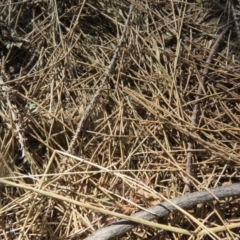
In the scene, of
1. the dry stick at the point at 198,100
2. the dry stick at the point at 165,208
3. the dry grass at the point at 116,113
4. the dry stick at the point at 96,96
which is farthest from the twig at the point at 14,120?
the dry stick at the point at 198,100

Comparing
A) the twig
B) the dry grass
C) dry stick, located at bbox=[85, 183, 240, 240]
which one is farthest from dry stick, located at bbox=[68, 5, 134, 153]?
dry stick, located at bbox=[85, 183, 240, 240]

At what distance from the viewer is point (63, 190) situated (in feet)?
4.94

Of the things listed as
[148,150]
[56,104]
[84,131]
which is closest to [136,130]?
[148,150]

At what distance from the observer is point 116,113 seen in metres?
1.68

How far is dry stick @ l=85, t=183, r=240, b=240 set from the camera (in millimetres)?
1368

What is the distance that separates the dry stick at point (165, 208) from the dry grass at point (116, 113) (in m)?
0.04

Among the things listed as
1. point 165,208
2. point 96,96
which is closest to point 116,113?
point 96,96

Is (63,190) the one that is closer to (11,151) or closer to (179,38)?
(11,151)

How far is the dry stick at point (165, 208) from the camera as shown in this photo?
137cm

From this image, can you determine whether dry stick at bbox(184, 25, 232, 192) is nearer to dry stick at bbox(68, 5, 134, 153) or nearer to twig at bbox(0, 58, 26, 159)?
dry stick at bbox(68, 5, 134, 153)

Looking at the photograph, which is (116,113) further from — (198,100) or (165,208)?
(165,208)

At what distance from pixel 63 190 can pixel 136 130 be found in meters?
0.36

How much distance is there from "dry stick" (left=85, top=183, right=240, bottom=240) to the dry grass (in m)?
0.04

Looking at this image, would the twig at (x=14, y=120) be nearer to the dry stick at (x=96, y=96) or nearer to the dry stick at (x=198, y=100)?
the dry stick at (x=96, y=96)
